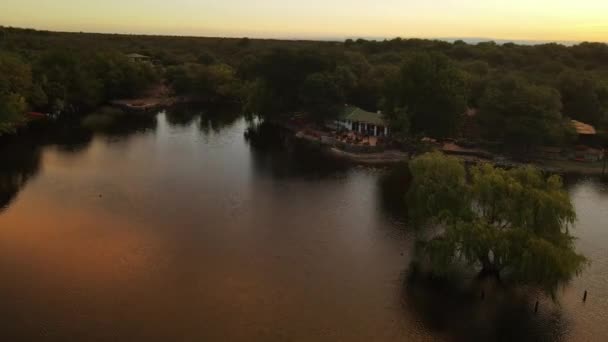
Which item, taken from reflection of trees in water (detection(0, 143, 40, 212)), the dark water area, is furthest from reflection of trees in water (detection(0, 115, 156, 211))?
the dark water area

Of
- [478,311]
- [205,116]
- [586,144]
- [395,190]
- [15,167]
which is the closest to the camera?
[478,311]

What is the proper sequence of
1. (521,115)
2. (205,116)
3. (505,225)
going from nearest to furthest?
(505,225) < (521,115) < (205,116)

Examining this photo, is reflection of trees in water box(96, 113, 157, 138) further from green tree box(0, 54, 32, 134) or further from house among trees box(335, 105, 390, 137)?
house among trees box(335, 105, 390, 137)

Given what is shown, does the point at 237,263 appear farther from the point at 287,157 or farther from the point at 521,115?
the point at 521,115

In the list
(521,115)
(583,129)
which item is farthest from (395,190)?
(583,129)

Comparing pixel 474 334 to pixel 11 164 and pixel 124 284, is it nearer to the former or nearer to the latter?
pixel 124 284

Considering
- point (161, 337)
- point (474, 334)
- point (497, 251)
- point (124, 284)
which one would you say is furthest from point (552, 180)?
point (124, 284)

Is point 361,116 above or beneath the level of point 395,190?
above
